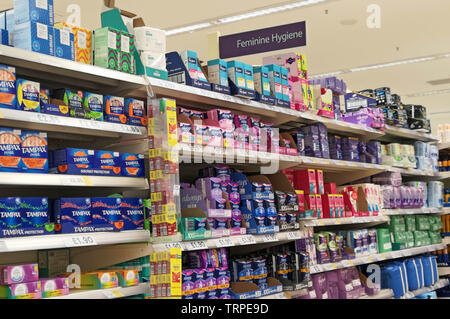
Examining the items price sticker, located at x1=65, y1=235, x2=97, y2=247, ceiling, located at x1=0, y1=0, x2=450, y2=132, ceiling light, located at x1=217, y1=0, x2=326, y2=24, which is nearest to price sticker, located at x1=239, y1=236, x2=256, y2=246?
price sticker, located at x1=65, y1=235, x2=97, y2=247

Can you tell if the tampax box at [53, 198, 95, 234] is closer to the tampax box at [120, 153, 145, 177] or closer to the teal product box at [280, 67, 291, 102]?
the tampax box at [120, 153, 145, 177]

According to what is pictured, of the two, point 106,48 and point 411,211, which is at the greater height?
point 106,48

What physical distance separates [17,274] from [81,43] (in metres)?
1.17

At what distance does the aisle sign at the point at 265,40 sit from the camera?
4.35 meters

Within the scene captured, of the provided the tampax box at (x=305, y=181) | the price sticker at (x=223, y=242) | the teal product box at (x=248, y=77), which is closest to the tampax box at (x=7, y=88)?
the price sticker at (x=223, y=242)

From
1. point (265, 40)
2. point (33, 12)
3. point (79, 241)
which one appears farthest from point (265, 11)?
point (79, 241)

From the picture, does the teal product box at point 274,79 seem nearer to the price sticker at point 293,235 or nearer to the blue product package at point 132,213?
the price sticker at point 293,235

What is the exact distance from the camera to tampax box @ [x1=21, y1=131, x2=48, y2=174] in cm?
254

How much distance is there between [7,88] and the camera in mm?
2484

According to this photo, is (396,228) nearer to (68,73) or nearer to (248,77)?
(248,77)

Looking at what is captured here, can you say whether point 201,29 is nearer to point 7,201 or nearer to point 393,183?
point 393,183

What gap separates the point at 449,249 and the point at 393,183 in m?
1.89

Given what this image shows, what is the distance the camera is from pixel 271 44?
448 cm
